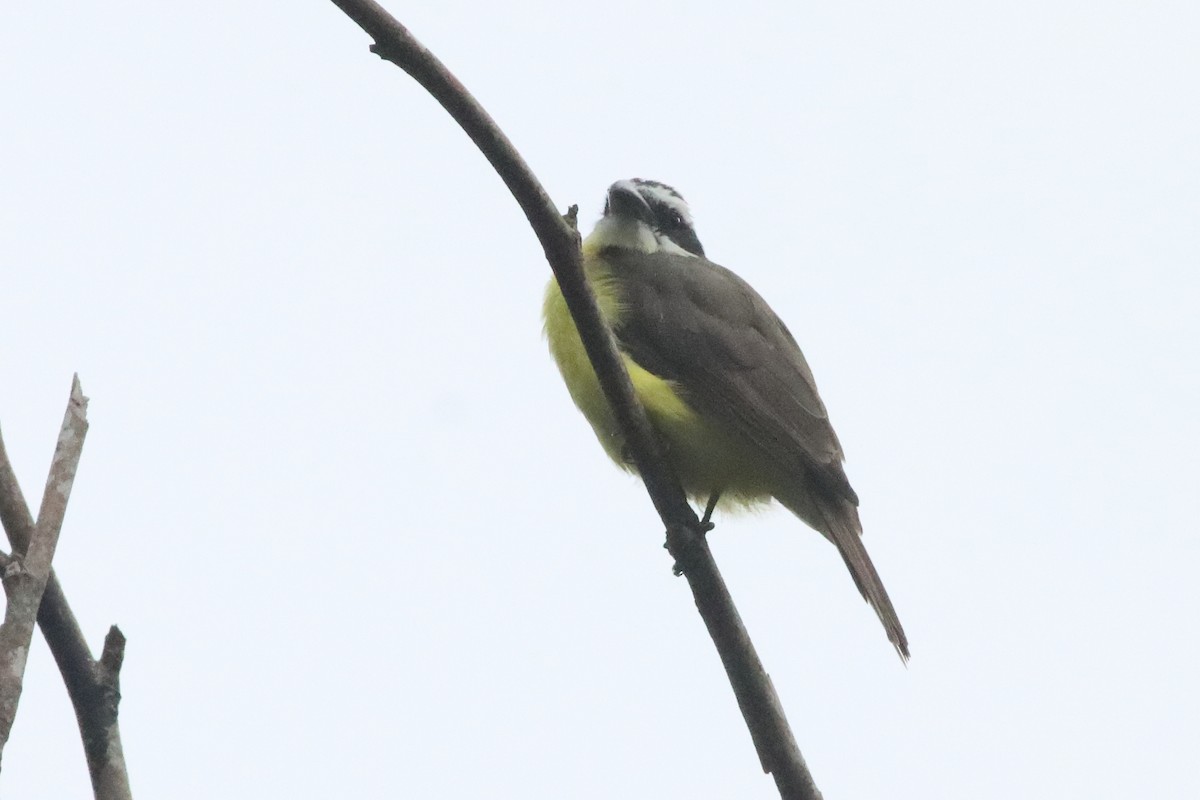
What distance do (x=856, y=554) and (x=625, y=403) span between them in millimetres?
2025

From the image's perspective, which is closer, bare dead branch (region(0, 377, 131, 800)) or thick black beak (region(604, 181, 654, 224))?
bare dead branch (region(0, 377, 131, 800))

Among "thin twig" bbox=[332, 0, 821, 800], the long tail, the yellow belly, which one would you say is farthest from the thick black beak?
"thin twig" bbox=[332, 0, 821, 800]

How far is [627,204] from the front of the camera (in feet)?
24.7

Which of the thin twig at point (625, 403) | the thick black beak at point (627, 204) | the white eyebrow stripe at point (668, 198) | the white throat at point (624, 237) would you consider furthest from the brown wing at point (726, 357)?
the thin twig at point (625, 403)

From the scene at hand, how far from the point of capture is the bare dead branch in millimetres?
3150

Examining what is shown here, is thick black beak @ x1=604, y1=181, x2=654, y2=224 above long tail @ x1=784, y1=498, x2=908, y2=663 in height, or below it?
above

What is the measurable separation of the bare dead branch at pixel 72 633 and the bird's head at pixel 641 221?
14.2 feet

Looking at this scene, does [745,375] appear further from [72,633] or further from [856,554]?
[72,633]

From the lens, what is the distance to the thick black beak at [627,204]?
24.7 feet

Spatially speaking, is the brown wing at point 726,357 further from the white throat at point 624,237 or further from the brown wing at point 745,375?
the white throat at point 624,237

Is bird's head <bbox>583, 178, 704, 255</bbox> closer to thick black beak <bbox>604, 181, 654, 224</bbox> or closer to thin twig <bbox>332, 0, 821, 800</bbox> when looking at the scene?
thick black beak <bbox>604, 181, 654, 224</bbox>

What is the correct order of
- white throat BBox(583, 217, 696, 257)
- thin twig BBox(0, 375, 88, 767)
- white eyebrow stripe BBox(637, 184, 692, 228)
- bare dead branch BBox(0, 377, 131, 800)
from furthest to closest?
white eyebrow stripe BBox(637, 184, 692, 228) → white throat BBox(583, 217, 696, 257) → bare dead branch BBox(0, 377, 131, 800) → thin twig BBox(0, 375, 88, 767)

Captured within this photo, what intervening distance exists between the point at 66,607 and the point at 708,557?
1961 millimetres

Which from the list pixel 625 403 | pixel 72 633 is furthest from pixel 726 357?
pixel 72 633
